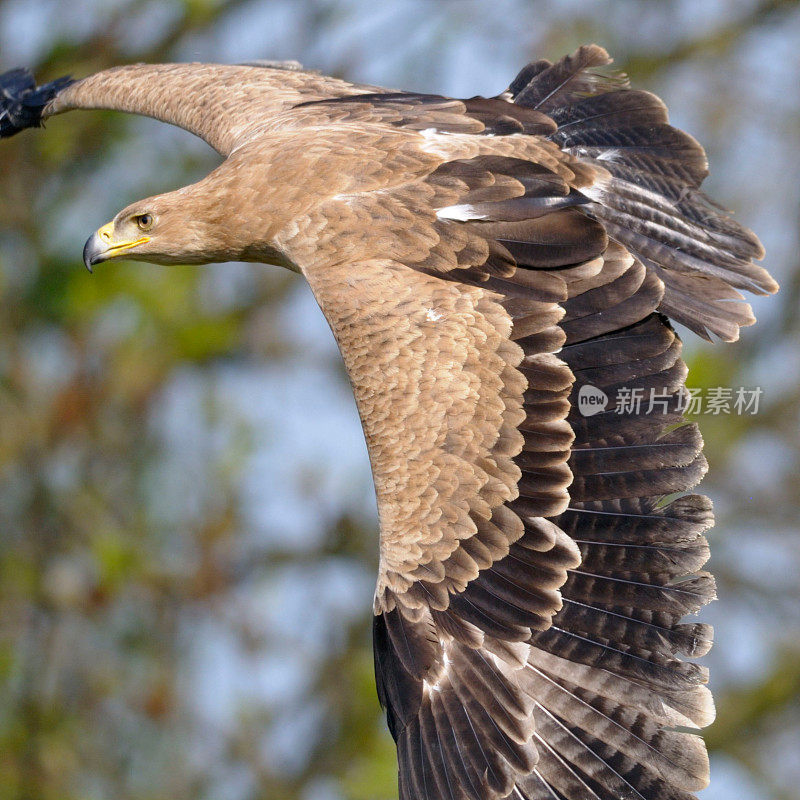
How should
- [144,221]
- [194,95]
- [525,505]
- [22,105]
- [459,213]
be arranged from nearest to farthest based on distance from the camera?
[525,505] < [459,213] < [144,221] < [194,95] < [22,105]

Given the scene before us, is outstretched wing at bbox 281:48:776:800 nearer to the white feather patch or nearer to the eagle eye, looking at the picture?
the white feather patch

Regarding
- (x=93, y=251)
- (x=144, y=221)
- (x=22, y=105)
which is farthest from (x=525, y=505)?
(x=22, y=105)

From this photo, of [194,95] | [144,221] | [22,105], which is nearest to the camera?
[144,221]

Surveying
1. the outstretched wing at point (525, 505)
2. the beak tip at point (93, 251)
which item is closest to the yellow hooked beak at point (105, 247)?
the beak tip at point (93, 251)

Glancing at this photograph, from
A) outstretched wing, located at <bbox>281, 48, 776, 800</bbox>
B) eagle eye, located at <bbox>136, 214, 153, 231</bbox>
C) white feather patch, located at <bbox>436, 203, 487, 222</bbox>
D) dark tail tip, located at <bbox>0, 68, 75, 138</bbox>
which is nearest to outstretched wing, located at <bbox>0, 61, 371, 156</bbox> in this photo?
dark tail tip, located at <bbox>0, 68, 75, 138</bbox>

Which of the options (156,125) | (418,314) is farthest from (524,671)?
(156,125)

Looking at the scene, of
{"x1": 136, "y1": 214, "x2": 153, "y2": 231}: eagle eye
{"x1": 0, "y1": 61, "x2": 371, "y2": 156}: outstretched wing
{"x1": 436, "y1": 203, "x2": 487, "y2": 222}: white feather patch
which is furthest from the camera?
{"x1": 0, "y1": 61, "x2": 371, "y2": 156}: outstretched wing

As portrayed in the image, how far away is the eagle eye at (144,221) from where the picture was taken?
5.39 meters

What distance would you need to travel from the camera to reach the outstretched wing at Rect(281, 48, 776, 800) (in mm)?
4105

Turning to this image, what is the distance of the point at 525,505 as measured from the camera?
420 cm

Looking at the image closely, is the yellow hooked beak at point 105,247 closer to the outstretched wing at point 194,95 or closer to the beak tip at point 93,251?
the beak tip at point 93,251

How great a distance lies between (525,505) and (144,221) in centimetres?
228

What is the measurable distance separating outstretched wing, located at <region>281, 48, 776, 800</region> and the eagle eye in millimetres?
1251

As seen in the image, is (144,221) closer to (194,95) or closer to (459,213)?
(194,95)
